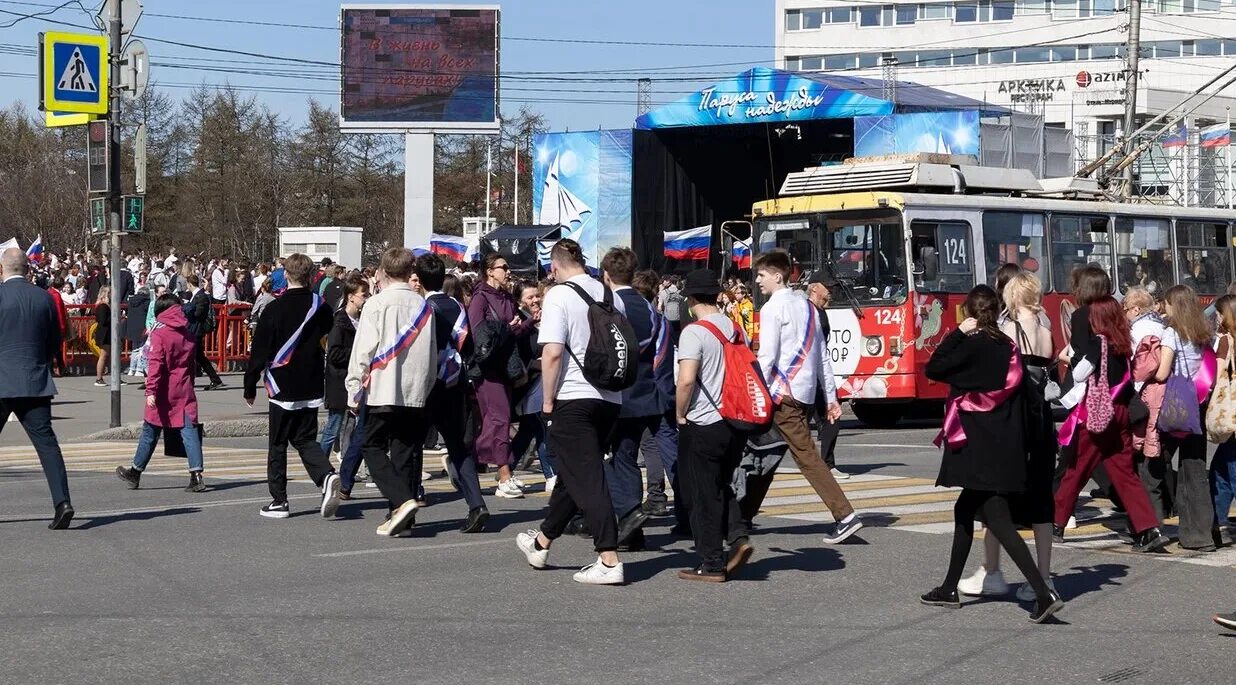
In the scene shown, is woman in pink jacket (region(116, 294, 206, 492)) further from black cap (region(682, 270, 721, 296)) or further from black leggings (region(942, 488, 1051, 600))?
black leggings (region(942, 488, 1051, 600))

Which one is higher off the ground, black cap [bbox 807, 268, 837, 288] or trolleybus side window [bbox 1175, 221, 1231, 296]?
trolleybus side window [bbox 1175, 221, 1231, 296]

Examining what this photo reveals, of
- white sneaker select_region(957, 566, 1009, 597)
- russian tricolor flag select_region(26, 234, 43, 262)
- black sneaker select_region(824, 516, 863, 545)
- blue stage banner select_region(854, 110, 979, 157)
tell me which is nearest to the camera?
white sneaker select_region(957, 566, 1009, 597)

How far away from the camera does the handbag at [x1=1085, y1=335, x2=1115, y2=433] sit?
10.0 m

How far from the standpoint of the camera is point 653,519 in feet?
38.4

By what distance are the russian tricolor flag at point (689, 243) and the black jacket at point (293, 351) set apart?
106 feet

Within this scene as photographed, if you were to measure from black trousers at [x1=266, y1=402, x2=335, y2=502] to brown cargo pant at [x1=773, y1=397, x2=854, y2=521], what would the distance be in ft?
10.5

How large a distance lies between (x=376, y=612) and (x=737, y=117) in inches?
1358

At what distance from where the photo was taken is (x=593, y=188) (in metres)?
45.4

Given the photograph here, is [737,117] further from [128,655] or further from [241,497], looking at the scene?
[128,655]

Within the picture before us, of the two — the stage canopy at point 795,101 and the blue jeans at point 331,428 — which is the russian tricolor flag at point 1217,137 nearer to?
the stage canopy at point 795,101

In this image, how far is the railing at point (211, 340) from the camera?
27.2 meters

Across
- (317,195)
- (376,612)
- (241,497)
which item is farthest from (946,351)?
(317,195)

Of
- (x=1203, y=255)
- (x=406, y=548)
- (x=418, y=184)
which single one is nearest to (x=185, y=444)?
(x=406, y=548)

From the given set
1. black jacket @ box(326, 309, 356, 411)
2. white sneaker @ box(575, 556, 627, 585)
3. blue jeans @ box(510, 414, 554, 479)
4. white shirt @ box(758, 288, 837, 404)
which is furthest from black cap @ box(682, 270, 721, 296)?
blue jeans @ box(510, 414, 554, 479)
